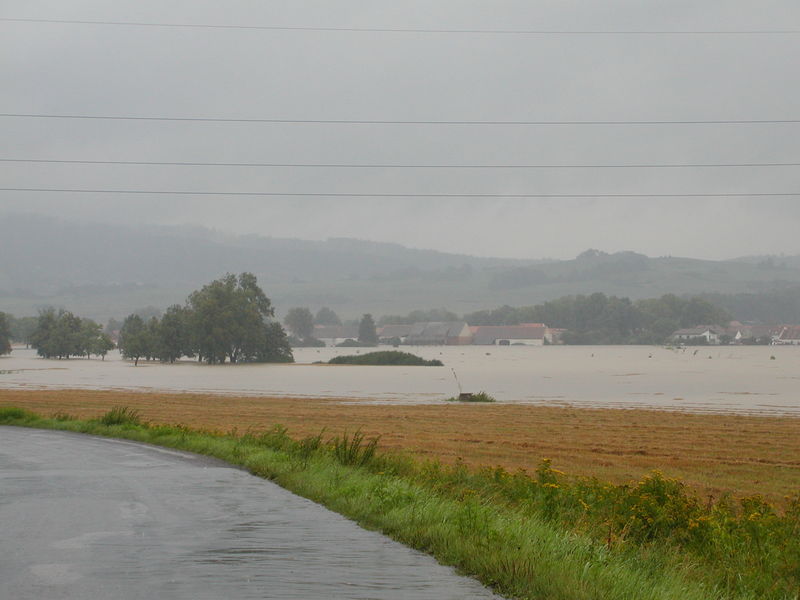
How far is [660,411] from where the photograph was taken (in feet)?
154

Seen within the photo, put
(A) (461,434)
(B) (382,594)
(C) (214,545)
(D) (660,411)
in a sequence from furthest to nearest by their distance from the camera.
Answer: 1. (D) (660,411)
2. (A) (461,434)
3. (C) (214,545)
4. (B) (382,594)

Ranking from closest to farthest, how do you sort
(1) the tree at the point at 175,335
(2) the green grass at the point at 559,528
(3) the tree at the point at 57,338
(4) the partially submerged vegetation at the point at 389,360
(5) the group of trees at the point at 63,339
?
(2) the green grass at the point at 559,528, (4) the partially submerged vegetation at the point at 389,360, (1) the tree at the point at 175,335, (3) the tree at the point at 57,338, (5) the group of trees at the point at 63,339

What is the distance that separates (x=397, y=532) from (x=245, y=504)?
3510 mm

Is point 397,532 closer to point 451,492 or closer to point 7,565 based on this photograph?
point 451,492

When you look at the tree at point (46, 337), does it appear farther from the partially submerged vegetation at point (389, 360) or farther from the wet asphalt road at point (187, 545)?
the wet asphalt road at point (187, 545)

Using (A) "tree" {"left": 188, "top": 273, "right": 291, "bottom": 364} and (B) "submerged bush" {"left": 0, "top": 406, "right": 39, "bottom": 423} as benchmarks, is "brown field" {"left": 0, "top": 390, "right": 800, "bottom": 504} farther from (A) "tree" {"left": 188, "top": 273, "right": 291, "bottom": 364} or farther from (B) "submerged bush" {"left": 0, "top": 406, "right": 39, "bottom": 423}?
(A) "tree" {"left": 188, "top": 273, "right": 291, "bottom": 364}

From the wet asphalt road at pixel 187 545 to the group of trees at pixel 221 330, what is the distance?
11655 centimetres

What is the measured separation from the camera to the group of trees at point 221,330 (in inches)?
5290

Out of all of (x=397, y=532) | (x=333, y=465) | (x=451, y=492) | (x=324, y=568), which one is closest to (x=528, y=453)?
(x=333, y=465)

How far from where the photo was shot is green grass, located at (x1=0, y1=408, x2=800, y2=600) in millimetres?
9328

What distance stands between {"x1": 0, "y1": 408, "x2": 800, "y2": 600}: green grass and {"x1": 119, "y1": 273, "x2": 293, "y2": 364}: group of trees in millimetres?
115576

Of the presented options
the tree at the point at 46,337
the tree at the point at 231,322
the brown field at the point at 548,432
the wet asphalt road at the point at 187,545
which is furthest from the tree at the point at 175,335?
the wet asphalt road at the point at 187,545

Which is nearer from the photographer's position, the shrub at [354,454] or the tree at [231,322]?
the shrub at [354,454]

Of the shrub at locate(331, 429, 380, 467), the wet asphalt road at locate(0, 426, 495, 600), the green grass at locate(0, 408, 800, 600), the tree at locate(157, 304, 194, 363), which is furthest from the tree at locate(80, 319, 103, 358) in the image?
the shrub at locate(331, 429, 380, 467)
